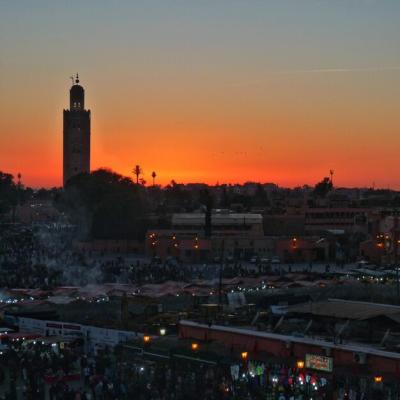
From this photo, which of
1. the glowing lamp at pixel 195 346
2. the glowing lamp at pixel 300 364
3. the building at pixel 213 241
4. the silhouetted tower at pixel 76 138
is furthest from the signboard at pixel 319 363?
the silhouetted tower at pixel 76 138

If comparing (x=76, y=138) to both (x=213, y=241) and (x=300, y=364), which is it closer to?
(x=213, y=241)

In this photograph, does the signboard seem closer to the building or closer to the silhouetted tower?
the building

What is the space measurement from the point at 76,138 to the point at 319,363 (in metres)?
70.7

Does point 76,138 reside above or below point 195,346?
above

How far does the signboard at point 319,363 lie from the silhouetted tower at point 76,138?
2710 inches

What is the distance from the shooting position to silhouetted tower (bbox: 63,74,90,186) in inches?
3209

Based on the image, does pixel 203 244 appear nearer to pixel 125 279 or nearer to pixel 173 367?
pixel 125 279

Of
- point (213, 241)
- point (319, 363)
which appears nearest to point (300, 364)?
point (319, 363)

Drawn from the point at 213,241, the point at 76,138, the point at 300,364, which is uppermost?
the point at 76,138

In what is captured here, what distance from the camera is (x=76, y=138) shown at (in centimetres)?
8244

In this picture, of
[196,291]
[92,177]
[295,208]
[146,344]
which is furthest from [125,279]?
[92,177]

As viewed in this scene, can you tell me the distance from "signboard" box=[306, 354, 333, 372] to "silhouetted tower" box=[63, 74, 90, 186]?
68826 mm

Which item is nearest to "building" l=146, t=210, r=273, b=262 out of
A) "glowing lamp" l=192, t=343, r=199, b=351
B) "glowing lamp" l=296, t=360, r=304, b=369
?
"glowing lamp" l=192, t=343, r=199, b=351

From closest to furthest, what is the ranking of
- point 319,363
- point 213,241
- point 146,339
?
1. point 319,363
2. point 146,339
3. point 213,241
